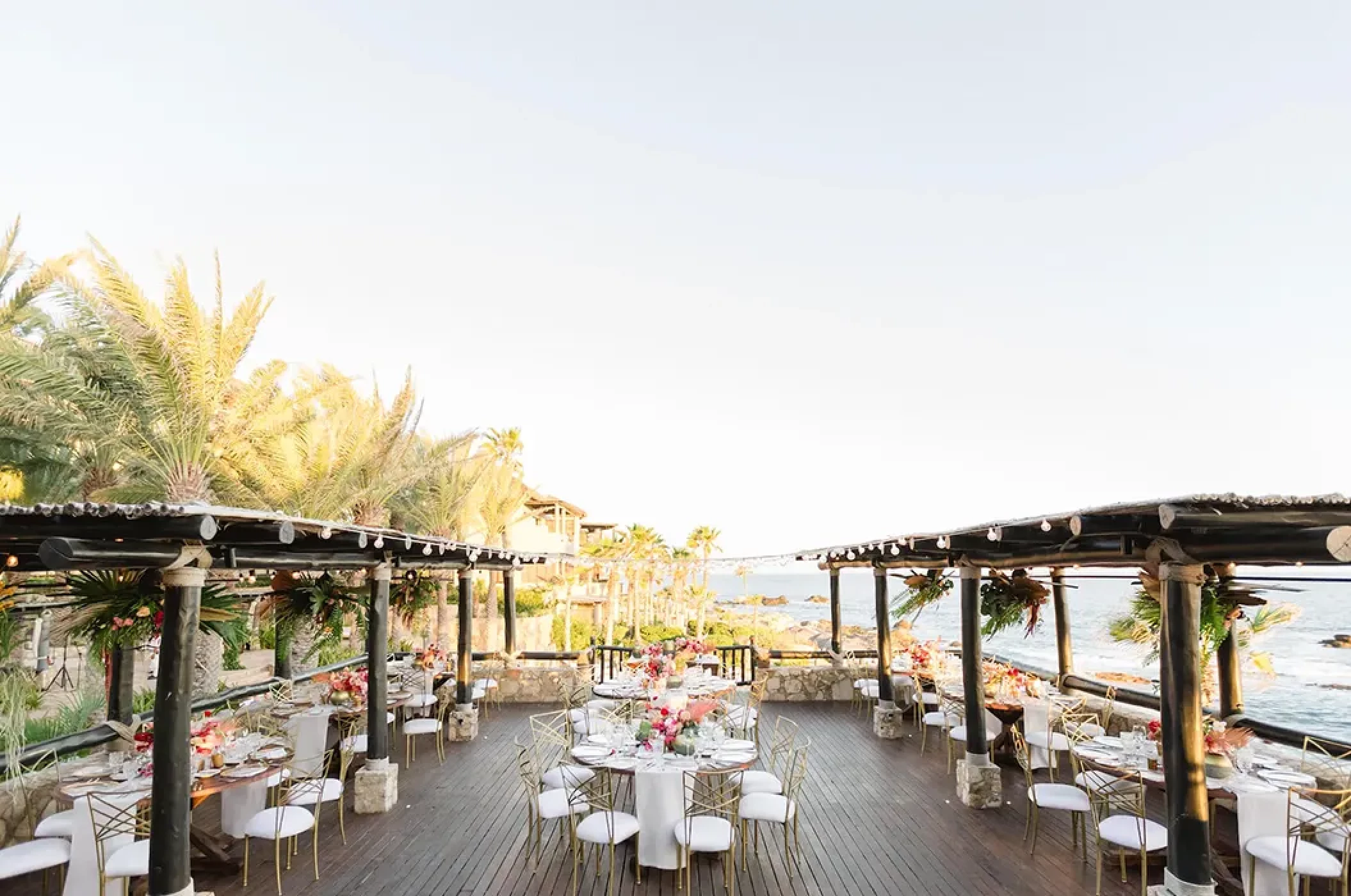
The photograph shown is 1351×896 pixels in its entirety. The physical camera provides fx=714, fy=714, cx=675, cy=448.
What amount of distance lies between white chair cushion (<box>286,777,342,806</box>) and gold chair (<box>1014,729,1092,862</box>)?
598 cm

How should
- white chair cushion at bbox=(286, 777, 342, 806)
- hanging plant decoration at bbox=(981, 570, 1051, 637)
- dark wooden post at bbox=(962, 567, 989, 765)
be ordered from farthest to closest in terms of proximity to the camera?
1. hanging plant decoration at bbox=(981, 570, 1051, 637)
2. dark wooden post at bbox=(962, 567, 989, 765)
3. white chair cushion at bbox=(286, 777, 342, 806)

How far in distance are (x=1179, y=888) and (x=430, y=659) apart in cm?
962

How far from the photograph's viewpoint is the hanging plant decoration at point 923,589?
31.3ft

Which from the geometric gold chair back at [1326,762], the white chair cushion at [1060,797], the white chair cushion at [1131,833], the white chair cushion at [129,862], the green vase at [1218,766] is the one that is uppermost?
the green vase at [1218,766]

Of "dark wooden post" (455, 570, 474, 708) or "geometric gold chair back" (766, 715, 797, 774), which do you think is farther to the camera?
"dark wooden post" (455, 570, 474, 708)

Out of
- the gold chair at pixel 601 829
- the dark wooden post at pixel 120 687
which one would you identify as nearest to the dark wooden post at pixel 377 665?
the dark wooden post at pixel 120 687

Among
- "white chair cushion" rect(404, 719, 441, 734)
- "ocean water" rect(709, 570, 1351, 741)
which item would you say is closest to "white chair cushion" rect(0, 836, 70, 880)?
"white chair cushion" rect(404, 719, 441, 734)

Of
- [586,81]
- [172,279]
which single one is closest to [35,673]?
[172,279]

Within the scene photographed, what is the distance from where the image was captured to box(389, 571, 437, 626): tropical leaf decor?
35.4ft

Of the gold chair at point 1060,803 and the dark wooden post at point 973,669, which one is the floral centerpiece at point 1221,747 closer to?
the gold chair at point 1060,803

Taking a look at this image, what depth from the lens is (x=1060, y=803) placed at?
19.5 feet

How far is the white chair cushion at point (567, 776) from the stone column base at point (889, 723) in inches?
212

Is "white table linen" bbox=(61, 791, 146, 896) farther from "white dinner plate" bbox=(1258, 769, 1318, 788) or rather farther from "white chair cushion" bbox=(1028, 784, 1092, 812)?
"white dinner plate" bbox=(1258, 769, 1318, 788)

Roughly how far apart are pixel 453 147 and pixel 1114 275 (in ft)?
65.3
